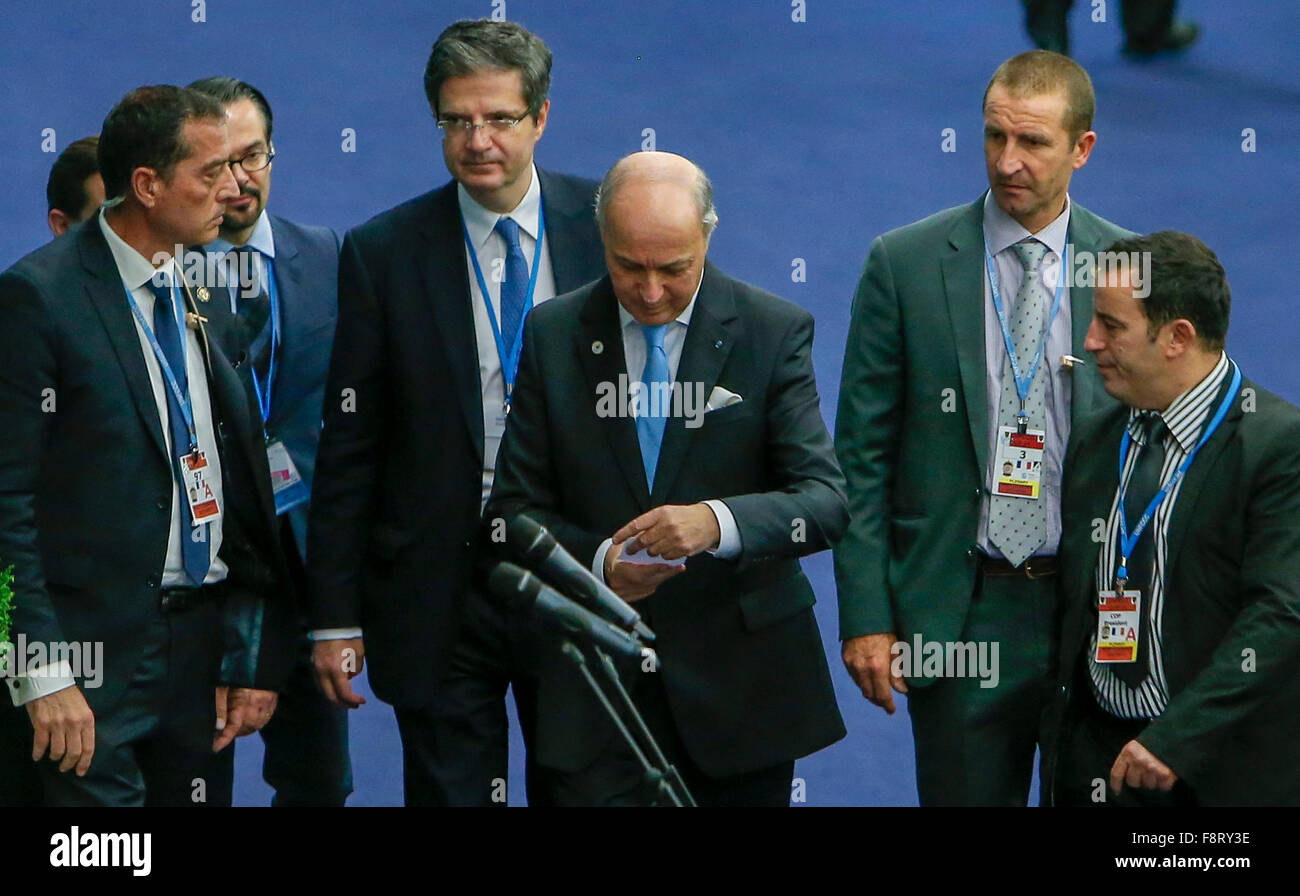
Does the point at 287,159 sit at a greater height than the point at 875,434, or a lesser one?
greater

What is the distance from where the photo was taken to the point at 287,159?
750 cm

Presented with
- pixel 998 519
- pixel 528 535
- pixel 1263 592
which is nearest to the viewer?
pixel 528 535

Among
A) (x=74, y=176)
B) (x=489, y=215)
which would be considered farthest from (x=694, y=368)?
(x=74, y=176)

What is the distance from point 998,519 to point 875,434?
0.96ft

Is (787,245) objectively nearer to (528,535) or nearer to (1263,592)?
(1263,592)

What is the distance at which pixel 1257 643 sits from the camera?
3531 mm

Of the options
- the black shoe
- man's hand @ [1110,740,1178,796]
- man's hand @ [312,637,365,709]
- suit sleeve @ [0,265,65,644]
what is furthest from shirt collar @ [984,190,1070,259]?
the black shoe

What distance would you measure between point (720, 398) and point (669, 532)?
0.37m

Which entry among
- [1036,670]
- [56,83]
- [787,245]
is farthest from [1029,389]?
[56,83]

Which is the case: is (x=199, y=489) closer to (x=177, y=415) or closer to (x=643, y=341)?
(x=177, y=415)

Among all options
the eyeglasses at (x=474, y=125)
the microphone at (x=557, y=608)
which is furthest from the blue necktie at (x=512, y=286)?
the microphone at (x=557, y=608)

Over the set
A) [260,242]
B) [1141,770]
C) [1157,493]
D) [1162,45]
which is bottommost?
[1141,770]

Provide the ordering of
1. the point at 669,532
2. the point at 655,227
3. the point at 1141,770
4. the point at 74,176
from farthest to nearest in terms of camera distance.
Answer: the point at 74,176, the point at 1141,770, the point at 655,227, the point at 669,532

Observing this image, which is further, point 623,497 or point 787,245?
point 787,245
